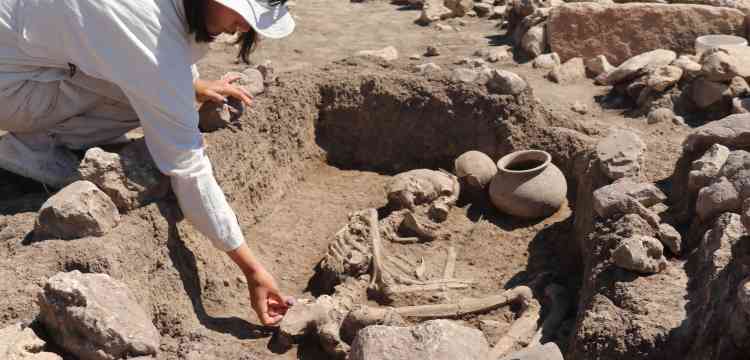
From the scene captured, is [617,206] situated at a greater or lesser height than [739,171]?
lesser

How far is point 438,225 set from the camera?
5.88 m

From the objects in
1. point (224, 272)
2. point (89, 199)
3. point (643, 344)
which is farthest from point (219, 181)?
point (643, 344)

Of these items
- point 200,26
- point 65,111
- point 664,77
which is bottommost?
point 664,77

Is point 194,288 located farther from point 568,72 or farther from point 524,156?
point 568,72

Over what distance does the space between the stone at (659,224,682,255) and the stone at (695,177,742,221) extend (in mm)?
169

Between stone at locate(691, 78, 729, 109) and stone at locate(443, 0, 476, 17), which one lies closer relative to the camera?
stone at locate(691, 78, 729, 109)

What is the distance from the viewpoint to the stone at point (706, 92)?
6.60m

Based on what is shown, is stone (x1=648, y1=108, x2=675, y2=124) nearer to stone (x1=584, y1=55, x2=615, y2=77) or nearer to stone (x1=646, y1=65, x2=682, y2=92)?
stone (x1=646, y1=65, x2=682, y2=92)

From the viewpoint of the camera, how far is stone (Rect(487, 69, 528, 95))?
636 centimetres

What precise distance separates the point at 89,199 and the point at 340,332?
1454 millimetres

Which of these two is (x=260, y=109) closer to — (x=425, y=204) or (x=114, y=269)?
(x=425, y=204)

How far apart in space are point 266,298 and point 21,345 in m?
1.21

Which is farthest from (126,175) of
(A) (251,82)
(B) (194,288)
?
(A) (251,82)

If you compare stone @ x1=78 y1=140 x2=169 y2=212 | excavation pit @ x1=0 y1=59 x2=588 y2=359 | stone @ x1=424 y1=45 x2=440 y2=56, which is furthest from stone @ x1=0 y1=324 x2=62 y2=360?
stone @ x1=424 y1=45 x2=440 y2=56
